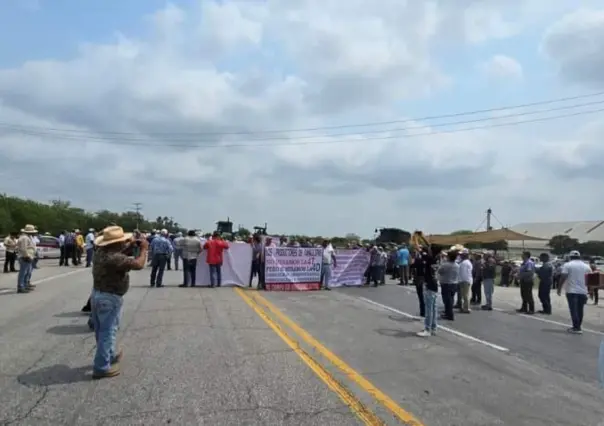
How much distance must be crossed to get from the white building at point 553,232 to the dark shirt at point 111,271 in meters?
50.7

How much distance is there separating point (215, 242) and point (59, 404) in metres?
12.7

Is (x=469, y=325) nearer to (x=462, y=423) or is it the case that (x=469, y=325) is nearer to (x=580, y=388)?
(x=580, y=388)

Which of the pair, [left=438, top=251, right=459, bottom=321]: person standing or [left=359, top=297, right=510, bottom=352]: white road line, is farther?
[left=438, top=251, right=459, bottom=321]: person standing

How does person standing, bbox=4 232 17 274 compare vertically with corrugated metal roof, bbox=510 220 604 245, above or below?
below

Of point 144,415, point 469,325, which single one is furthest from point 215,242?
point 144,415

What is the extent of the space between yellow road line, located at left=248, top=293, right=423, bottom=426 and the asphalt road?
2cm

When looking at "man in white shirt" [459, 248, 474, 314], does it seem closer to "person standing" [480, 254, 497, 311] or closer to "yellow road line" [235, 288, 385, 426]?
"person standing" [480, 254, 497, 311]

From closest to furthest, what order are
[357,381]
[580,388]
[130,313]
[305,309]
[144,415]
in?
[144,415] < [357,381] < [580,388] < [130,313] < [305,309]

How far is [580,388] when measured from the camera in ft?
24.1

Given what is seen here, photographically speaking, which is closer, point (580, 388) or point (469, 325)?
point (580, 388)

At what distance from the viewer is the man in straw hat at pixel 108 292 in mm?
6660

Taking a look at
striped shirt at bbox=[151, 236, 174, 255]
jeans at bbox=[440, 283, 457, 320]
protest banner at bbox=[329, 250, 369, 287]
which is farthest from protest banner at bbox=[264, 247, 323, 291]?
jeans at bbox=[440, 283, 457, 320]

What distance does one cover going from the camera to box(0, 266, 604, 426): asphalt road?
18.4 feet

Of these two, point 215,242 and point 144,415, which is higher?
point 215,242
